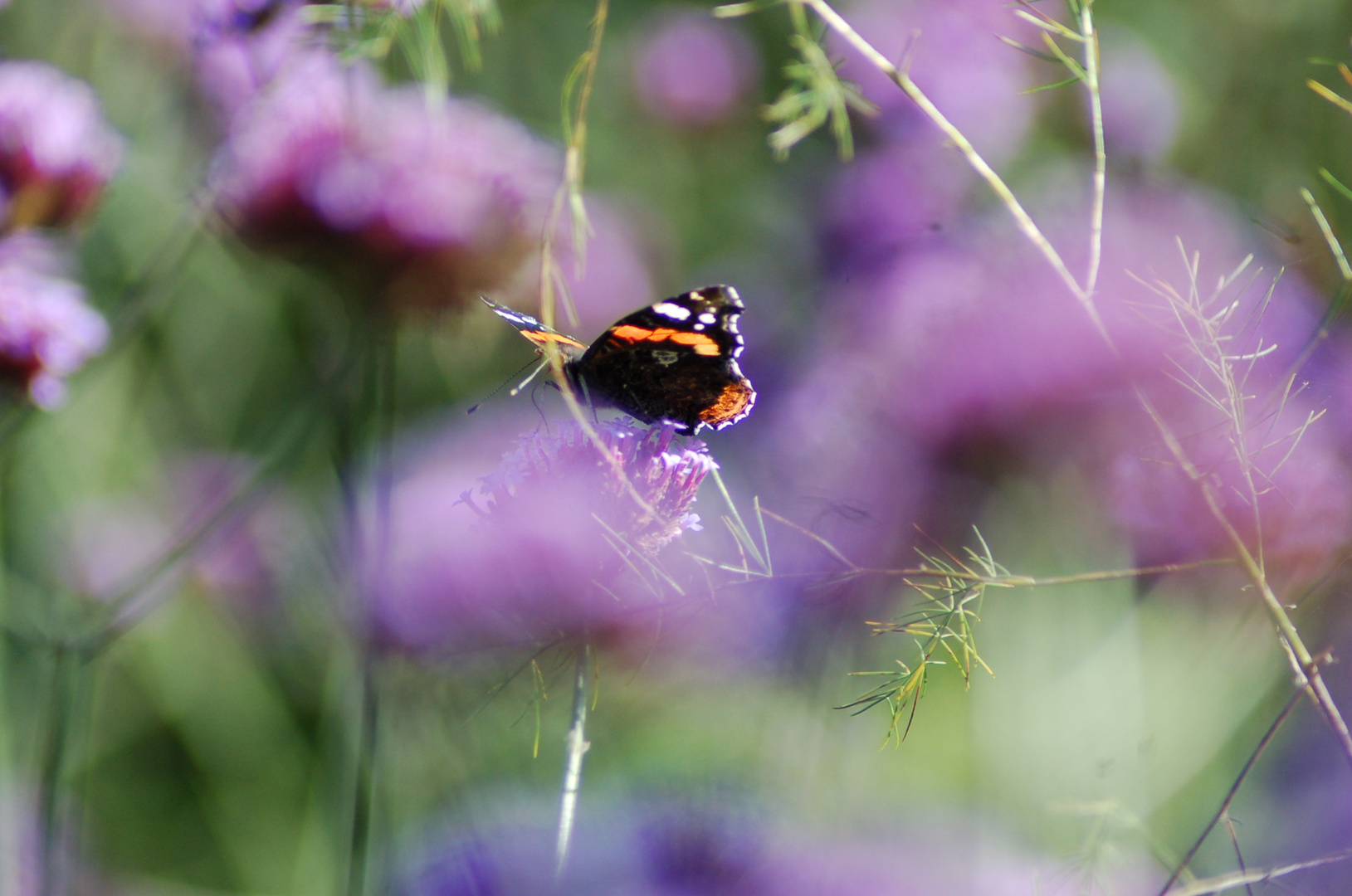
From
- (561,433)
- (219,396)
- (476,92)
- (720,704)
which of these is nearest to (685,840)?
(720,704)

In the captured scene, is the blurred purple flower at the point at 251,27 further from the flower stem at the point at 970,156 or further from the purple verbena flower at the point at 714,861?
the purple verbena flower at the point at 714,861

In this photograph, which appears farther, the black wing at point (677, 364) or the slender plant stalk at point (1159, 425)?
the black wing at point (677, 364)

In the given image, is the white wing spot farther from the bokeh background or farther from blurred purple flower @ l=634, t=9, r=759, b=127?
blurred purple flower @ l=634, t=9, r=759, b=127

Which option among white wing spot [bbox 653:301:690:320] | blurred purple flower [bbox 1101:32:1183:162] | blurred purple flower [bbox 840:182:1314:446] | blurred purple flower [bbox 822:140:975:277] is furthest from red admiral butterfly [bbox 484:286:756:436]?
blurred purple flower [bbox 1101:32:1183:162]

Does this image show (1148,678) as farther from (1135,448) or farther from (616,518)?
(616,518)

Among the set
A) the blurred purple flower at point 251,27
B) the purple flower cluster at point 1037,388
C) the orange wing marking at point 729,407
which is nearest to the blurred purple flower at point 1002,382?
the purple flower cluster at point 1037,388

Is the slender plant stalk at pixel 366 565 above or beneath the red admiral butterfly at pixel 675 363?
beneath
